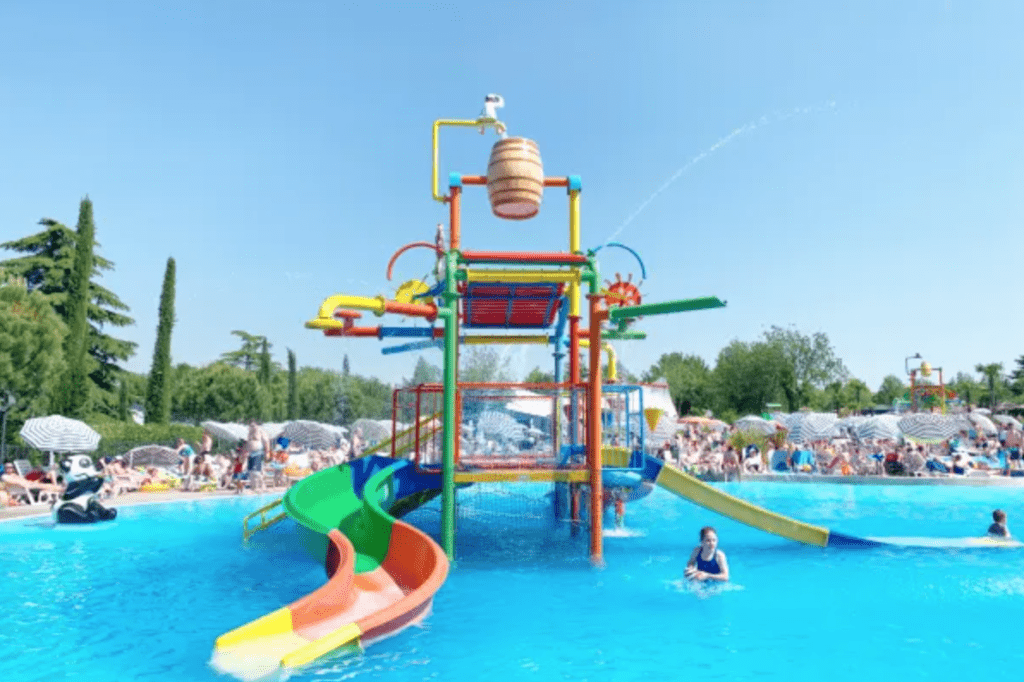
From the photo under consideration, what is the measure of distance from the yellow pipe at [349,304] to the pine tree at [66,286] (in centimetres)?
2550

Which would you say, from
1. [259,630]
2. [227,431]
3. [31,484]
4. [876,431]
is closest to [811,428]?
[876,431]

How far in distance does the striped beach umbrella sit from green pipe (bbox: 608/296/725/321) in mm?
15667

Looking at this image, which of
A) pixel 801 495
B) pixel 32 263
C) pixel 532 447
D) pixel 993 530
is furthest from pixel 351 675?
pixel 32 263

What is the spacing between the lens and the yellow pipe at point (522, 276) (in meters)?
10.9

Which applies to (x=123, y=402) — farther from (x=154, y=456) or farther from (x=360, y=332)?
(x=360, y=332)

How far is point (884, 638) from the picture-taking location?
24.9 ft

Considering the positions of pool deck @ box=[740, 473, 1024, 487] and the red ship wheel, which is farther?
pool deck @ box=[740, 473, 1024, 487]

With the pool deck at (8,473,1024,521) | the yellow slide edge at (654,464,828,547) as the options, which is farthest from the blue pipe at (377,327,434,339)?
the pool deck at (8,473,1024,521)

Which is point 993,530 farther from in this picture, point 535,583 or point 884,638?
point 535,583

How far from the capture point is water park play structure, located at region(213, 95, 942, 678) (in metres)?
9.80

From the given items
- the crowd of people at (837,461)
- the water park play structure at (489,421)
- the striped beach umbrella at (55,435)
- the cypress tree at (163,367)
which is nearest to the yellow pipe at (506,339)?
the water park play structure at (489,421)

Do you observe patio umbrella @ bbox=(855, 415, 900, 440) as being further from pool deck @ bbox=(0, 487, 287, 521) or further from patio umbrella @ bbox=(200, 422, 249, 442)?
patio umbrella @ bbox=(200, 422, 249, 442)

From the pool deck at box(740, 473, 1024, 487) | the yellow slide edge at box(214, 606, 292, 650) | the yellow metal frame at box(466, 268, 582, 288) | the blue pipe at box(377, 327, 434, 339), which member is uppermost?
the yellow metal frame at box(466, 268, 582, 288)

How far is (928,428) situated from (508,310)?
2490 centimetres
